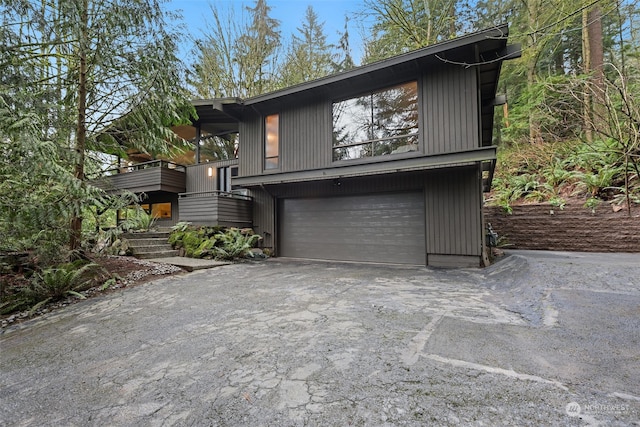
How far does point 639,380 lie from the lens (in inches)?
60.4

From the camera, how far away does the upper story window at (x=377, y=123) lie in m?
6.43

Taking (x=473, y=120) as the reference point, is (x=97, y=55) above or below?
above

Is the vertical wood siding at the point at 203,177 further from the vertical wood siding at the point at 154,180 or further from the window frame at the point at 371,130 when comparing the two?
the window frame at the point at 371,130

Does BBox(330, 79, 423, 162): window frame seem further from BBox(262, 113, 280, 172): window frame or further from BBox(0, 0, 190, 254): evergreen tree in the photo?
BBox(0, 0, 190, 254): evergreen tree

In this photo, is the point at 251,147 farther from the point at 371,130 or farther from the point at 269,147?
the point at 371,130

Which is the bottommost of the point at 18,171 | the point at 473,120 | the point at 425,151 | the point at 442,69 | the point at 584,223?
the point at 584,223

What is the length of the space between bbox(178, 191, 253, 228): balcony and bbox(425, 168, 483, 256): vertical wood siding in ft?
17.8

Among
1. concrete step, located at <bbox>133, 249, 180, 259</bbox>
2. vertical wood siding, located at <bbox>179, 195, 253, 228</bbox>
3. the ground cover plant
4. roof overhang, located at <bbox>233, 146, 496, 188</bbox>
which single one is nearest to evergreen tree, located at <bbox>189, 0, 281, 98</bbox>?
vertical wood siding, located at <bbox>179, 195, 253, 228</bbox>

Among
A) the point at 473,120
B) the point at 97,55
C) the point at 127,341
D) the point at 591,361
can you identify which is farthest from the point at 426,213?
the point at 97,55

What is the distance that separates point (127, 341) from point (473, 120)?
675cm

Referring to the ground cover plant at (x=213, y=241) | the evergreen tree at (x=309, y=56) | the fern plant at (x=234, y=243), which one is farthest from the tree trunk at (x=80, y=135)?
the evergreen tree at (x=309, y=56)

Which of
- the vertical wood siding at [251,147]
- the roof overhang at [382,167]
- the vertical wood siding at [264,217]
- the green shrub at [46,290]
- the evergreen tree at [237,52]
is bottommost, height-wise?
the green shrub at [46,290]

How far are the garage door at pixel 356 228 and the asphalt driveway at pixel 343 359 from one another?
2.89 meters

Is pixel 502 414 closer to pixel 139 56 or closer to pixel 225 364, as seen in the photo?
pixel 225 364
